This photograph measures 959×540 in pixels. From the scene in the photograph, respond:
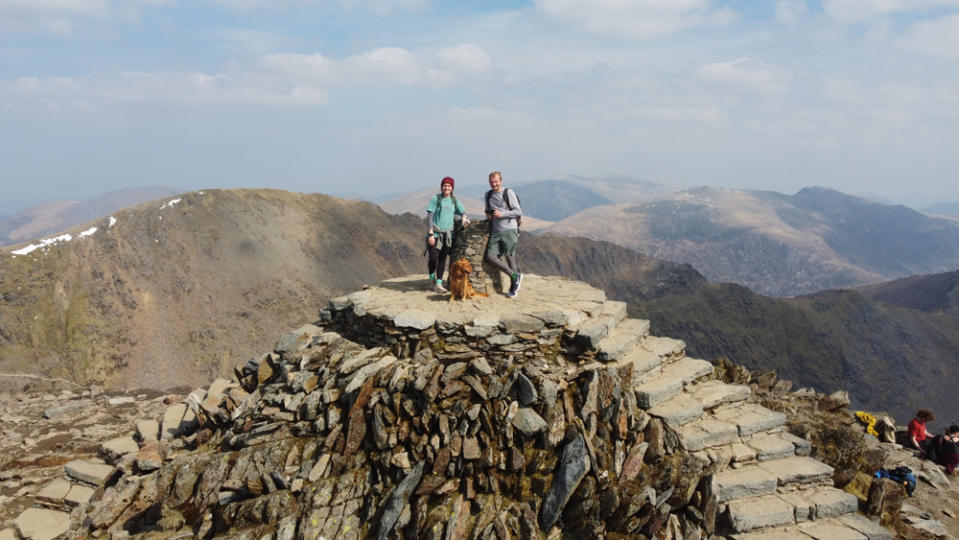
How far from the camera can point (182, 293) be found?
137 ft

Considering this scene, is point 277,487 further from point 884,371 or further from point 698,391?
point 884,371

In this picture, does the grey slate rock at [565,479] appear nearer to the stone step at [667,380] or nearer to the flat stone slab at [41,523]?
the stone step at [667,380]

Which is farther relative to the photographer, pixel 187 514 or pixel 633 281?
pixel 633 281

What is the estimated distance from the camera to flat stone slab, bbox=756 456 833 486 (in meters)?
7.84

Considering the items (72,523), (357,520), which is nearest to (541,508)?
(357,520)

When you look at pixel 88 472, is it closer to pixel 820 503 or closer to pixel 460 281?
pixel 460 281

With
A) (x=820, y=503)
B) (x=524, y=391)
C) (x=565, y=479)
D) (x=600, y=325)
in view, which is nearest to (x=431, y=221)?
(x=600, y=325)

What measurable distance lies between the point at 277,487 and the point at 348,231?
54431mm

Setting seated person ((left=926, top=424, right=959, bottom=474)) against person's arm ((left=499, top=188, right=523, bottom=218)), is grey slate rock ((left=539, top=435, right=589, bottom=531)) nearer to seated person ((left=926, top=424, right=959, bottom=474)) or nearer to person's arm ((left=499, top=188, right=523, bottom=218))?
person's arm ((left=499, top=188, right=523, bottom=218))

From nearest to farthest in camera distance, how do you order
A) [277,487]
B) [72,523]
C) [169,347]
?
[277,487] < [72,523] < [169,347]

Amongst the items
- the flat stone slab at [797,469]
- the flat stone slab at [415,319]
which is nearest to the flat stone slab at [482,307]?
the flat stone slab at [415,319]

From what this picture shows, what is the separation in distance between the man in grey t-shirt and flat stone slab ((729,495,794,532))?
5667mm

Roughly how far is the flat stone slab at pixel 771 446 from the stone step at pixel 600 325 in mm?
3247

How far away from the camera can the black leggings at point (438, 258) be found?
427 inches
